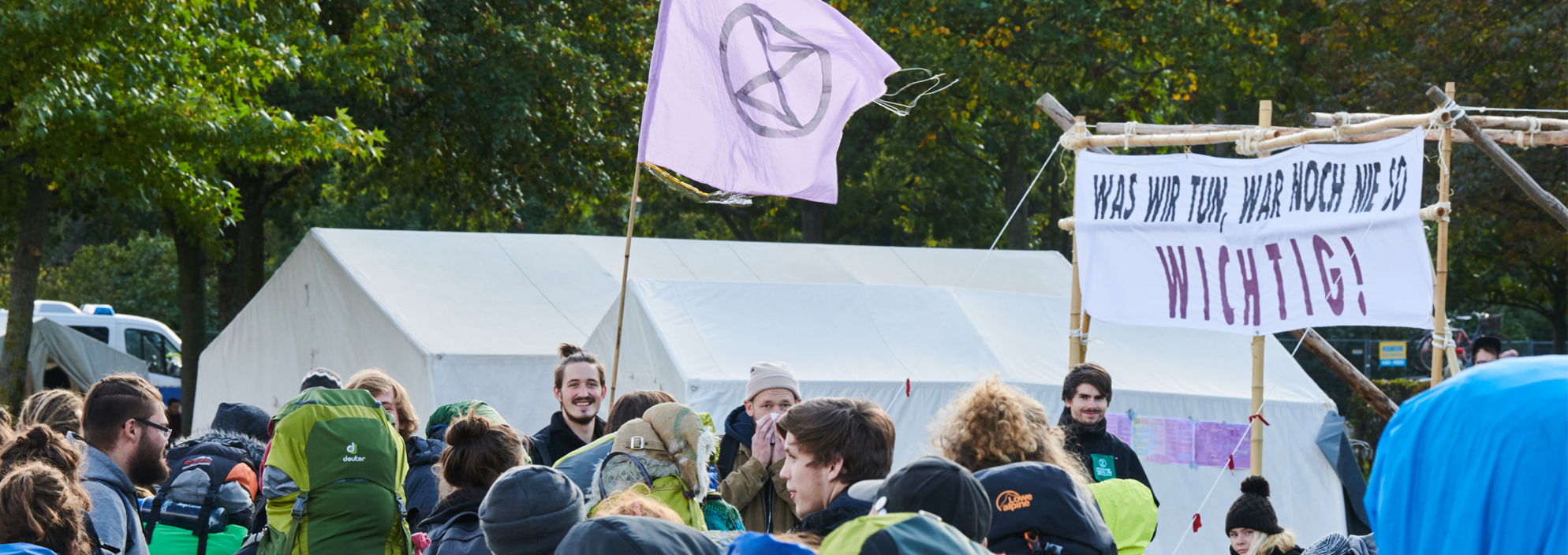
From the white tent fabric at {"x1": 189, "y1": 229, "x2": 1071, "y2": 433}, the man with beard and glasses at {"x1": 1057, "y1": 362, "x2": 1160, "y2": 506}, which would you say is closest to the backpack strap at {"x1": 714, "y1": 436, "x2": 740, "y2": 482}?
the man with beard and glasses at {"x1": 1057, "y1": 362, "x2": 1160, "y2": 506}

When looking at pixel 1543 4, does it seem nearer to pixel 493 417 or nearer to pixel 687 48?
pixel 687 48

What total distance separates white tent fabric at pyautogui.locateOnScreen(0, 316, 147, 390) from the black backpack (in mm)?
14386

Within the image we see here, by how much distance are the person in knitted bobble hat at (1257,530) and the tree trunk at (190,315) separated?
12662 millimetres

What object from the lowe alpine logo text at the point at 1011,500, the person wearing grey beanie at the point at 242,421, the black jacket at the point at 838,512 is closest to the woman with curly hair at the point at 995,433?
the lowe alpine logo text at the point at 1011,500

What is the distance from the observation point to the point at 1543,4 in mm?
17469

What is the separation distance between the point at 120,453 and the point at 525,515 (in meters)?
1.76

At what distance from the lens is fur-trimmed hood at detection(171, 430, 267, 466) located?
443cm

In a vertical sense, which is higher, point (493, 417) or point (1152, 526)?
point (493, 417)

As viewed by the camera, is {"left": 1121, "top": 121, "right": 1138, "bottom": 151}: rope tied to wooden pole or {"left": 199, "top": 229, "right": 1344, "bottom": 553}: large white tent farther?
{"left": 199, "top": 229, "right": 1344, "bottom": 553}: large white tent

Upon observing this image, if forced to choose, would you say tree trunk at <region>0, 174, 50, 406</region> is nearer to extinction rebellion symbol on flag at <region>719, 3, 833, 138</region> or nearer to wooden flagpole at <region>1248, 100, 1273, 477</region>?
extinction rebellion symbol on flag at <region>719, 3, 833, 138</region>

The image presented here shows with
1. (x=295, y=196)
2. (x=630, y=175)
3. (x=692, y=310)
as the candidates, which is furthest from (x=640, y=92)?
(x=692, y=310)

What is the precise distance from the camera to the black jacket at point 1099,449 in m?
4.87

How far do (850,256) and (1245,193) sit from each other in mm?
5963

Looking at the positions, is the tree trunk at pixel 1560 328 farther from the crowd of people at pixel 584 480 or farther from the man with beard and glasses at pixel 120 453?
the man with beard and glasses at pixel 120 453
